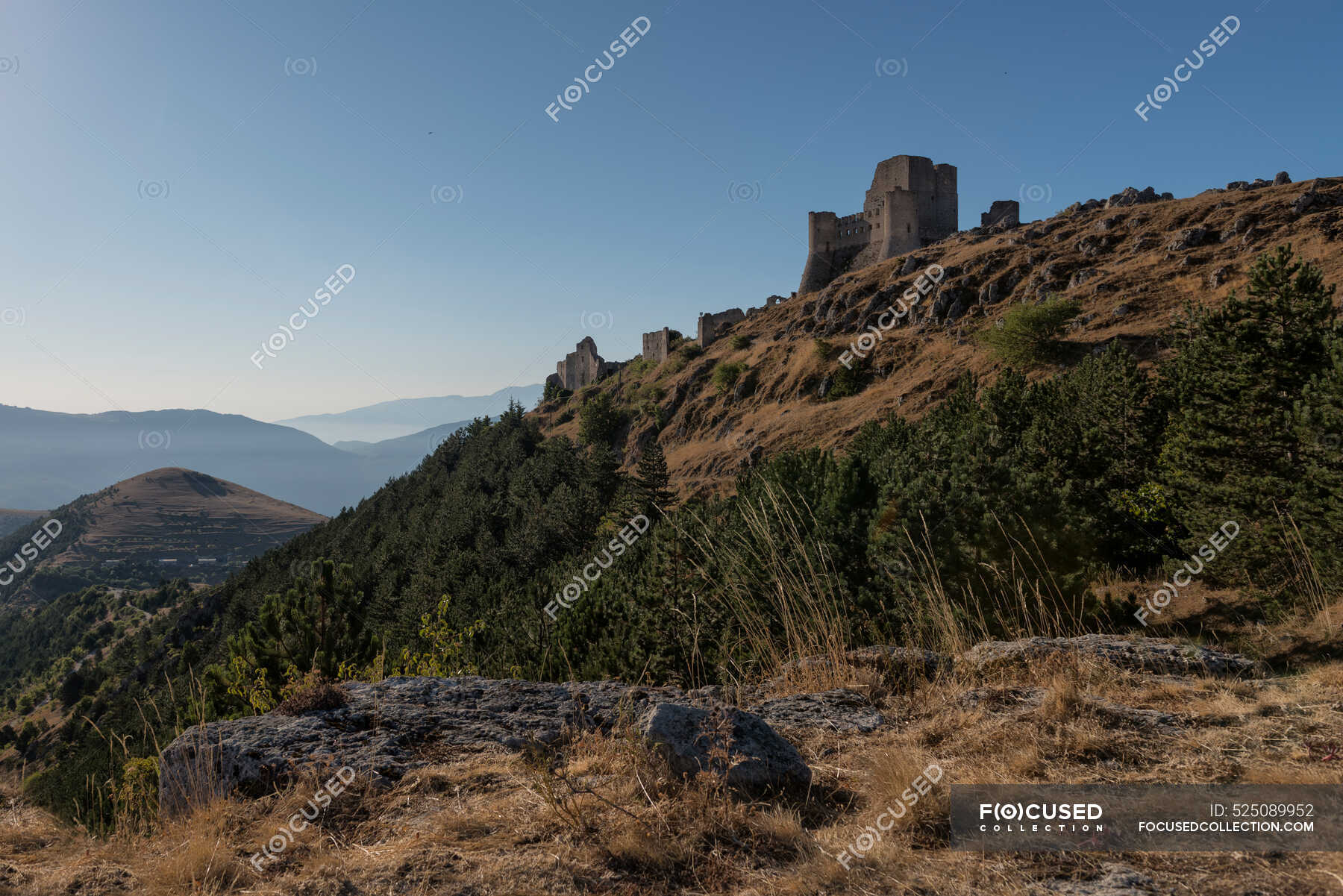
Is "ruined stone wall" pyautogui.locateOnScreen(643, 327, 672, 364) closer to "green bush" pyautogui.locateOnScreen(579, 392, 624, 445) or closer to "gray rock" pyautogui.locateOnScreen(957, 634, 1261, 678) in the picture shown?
"green bush" pyautogui.locateOnScreen(579, 392, 624, 445)

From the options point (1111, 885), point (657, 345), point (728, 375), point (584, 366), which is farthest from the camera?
point (584, 366)

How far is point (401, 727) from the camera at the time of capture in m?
4.27

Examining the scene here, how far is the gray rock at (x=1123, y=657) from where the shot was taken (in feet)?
14.9

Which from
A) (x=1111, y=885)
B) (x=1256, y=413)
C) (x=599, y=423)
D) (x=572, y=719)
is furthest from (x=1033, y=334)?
(x=599, y=423)

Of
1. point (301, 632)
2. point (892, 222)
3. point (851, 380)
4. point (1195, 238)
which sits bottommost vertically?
point (301, 632)

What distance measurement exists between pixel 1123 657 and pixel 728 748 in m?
3.38

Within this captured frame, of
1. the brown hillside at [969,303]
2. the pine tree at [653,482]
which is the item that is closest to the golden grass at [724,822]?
the pine tree at [653,482]

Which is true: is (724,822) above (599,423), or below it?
below

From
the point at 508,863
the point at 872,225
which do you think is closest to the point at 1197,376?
the point at 508,863

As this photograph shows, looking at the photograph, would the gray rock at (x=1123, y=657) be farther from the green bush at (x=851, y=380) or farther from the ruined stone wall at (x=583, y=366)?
the ruined stone wall at (x=583, y=366)

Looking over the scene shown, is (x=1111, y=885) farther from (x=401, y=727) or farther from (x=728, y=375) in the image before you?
(x=728, y=375)

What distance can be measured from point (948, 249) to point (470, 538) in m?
53.4

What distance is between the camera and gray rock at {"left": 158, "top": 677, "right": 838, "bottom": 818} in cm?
363

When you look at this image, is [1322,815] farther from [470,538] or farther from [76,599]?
[76,599]
